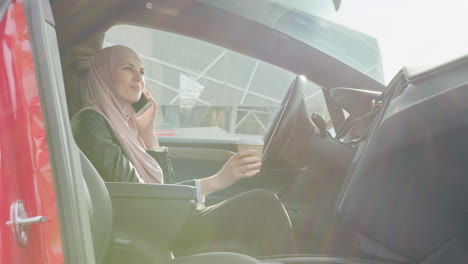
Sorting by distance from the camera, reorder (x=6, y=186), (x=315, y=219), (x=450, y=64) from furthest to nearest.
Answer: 1. (x=315, y=219)
2. (x=450, y=64)
3. (x=6, y=186)

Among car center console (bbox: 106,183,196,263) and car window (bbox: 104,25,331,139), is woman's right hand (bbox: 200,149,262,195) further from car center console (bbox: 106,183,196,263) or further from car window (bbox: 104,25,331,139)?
car window (bbox: 104,25,331,139)

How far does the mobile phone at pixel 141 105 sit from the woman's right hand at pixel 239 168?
1.35 ft

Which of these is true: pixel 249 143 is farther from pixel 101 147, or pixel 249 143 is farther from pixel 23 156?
pixel 23 156

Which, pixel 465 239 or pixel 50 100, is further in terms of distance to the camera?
pixel 465 239

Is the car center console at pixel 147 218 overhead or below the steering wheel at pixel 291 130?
below

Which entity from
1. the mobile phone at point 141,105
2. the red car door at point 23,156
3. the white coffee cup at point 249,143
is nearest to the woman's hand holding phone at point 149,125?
the mobile phone at point 141,105

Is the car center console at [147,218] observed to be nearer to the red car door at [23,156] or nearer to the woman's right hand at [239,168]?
the woman's right hand at [239,168]

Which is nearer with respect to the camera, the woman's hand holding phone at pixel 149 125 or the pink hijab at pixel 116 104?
the pink hijab at pixel 116 104

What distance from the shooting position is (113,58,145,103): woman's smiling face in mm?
1763

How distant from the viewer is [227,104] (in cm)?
420

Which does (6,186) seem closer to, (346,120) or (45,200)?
(45,200)

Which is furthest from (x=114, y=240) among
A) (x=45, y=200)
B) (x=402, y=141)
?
(x=402, y=141)

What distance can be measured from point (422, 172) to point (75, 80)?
129 centimetres

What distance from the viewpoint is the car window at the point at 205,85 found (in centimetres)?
223
